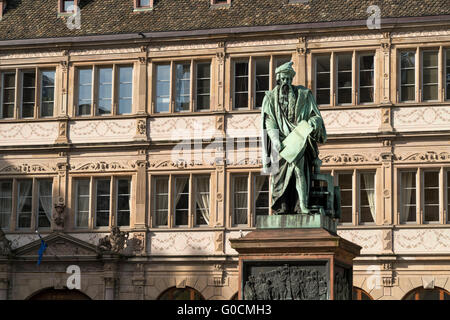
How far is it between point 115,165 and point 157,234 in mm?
2447

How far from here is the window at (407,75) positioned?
114ft

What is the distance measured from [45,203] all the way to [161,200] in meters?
3.68

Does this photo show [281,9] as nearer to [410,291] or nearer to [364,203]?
[364,203]

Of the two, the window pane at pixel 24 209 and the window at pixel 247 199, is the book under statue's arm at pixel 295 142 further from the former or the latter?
the window pane at pixel 24 209

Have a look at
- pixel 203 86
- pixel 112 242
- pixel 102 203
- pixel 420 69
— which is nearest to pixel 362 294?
pixel 420 69

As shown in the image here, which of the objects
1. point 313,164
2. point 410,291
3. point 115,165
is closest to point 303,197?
point 313,164

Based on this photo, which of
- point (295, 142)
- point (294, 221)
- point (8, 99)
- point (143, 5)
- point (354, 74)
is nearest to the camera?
point (294, 221)

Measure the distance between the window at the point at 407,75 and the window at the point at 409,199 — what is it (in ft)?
7.31

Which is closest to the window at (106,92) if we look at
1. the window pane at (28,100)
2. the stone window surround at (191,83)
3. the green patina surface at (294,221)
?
the stone window surround at (191,83)

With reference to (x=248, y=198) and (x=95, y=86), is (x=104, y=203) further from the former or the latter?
(x=248, y=198)

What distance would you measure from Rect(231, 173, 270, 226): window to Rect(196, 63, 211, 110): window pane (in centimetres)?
241

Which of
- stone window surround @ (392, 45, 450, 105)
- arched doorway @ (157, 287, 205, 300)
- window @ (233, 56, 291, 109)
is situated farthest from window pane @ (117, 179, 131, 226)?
stone window surround @ (392, 45, 450, 105)

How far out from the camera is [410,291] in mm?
33844

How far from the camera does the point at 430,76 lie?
34594 mm
